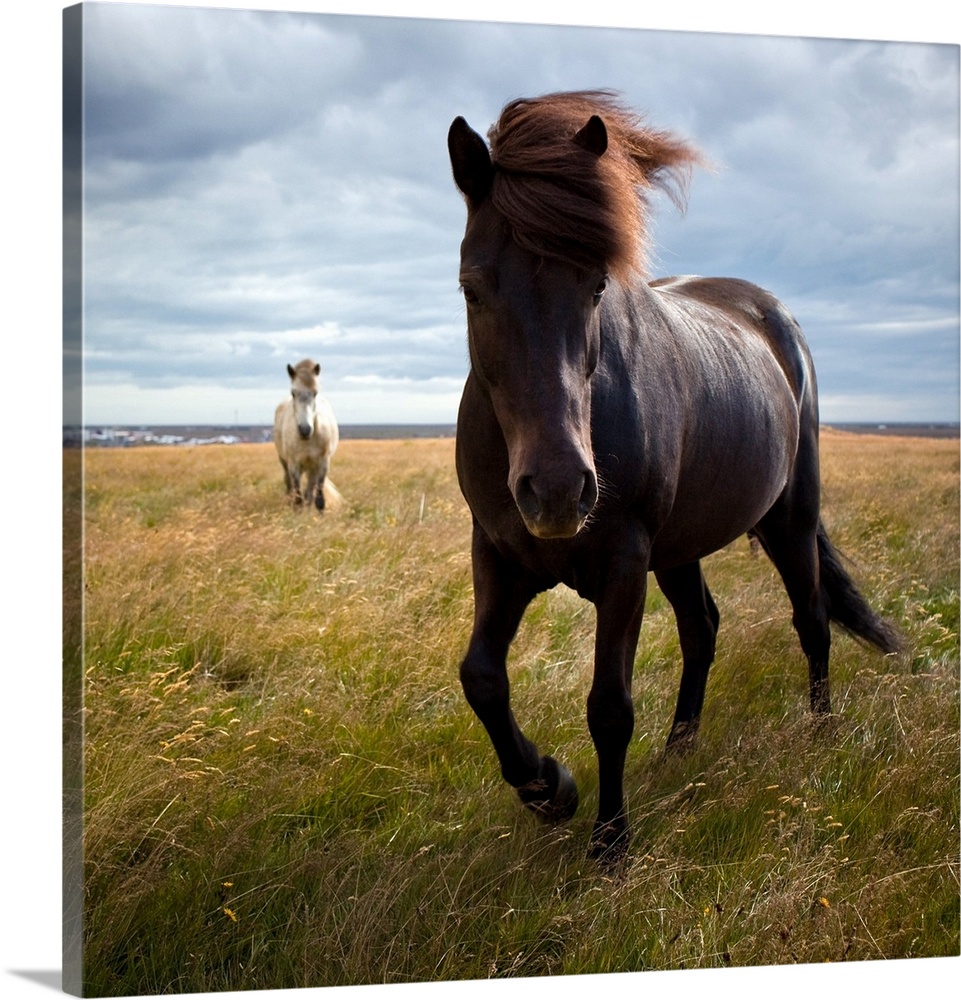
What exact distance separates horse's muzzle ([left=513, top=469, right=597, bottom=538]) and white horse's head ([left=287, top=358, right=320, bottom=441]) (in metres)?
8.62

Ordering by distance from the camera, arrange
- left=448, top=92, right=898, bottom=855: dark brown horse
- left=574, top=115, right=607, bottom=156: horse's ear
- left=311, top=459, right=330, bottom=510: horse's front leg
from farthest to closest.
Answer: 1. left=311, top=459, right=330, bottom=510: horse's front leg
2. left=574, top=115, right=607, bottom=156: horse's ear
3. left=448, top=92, right=898, bottom=855: dark brown horse

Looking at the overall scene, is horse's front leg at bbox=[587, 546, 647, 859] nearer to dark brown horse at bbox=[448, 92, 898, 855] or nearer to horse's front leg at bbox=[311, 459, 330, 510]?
dark brown horse at bbox=[448, 92, 898, 855]

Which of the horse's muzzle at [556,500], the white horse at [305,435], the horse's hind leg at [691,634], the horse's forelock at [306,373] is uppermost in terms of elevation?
the horse's forelock at [306,373]

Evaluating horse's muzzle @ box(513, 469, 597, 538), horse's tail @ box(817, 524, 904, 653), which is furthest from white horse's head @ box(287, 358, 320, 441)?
horse's muzzle @ box(513, 469, 597, 538)

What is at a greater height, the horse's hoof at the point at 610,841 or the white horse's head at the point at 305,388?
the white horse's head at the point at 305,388

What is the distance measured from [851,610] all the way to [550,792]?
2.02 metres

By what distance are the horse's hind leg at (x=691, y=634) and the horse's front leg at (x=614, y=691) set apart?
934 mm

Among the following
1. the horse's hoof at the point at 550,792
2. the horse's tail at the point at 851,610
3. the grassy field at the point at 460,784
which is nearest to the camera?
the grassy field at the point at 460,784

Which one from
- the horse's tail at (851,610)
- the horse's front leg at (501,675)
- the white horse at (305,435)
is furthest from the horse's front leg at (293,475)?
the horse's front leg at (501,675)

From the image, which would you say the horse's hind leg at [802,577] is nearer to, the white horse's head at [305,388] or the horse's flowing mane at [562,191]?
the horse's flowing mane at [562,191]

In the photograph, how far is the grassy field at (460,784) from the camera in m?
2.77

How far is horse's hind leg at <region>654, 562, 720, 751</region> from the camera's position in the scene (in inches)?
157
